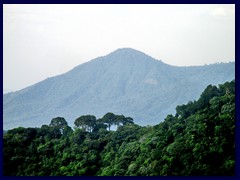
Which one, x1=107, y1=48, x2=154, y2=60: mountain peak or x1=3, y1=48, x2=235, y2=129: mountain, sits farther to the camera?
x1=107, y1=48, x2=154, y2=60: mountain peak

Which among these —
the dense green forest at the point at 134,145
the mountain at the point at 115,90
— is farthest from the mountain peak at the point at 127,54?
the dense green forest at the point at 134,145

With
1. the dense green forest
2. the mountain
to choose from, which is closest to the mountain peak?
the mountain

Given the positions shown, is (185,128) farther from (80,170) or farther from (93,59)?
(93,59)

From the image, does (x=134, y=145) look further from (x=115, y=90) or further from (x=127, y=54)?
(x=127, y=54)

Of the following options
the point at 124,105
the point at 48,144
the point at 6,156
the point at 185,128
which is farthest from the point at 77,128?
the point at 124,105

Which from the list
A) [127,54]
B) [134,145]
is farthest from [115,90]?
[134,145]

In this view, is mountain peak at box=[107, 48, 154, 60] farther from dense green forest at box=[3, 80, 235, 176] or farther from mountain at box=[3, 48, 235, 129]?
dense green forest at box=[3, 80, 235, 176]

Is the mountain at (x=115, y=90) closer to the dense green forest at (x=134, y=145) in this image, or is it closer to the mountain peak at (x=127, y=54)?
the mountain peak at (x=127, y=54)
